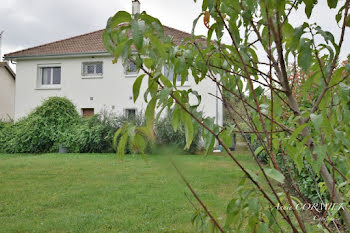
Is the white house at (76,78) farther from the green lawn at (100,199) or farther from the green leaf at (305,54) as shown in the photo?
the green leaf at (305,54)

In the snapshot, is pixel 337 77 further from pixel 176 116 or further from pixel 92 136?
pixel 92 136

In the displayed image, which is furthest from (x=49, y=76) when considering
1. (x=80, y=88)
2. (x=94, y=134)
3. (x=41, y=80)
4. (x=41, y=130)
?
(x=94, y=134)

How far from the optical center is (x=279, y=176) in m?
0.76

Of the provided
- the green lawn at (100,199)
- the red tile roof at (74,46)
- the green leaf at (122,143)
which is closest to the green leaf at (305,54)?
the green leaf at (122,143)

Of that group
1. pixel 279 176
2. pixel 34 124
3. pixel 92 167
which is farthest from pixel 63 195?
pixel 34 124

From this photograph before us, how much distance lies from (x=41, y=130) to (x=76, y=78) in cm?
385

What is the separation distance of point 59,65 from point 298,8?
17.7 meters

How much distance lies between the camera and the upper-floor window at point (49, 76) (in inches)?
683

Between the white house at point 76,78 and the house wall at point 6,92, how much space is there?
23.6 feet

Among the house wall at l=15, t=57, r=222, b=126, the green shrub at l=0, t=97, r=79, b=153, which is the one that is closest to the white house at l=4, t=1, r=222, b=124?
the house wall at l=15, t=57, r=222, b=126

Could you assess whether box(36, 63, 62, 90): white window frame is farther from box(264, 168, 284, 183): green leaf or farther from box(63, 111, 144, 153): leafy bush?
box(264, 168, 284, 183): green leaf

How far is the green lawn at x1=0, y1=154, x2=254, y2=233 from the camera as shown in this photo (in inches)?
160

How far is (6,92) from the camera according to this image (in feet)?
78.8

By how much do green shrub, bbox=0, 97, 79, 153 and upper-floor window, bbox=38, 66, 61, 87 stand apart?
110 inches
